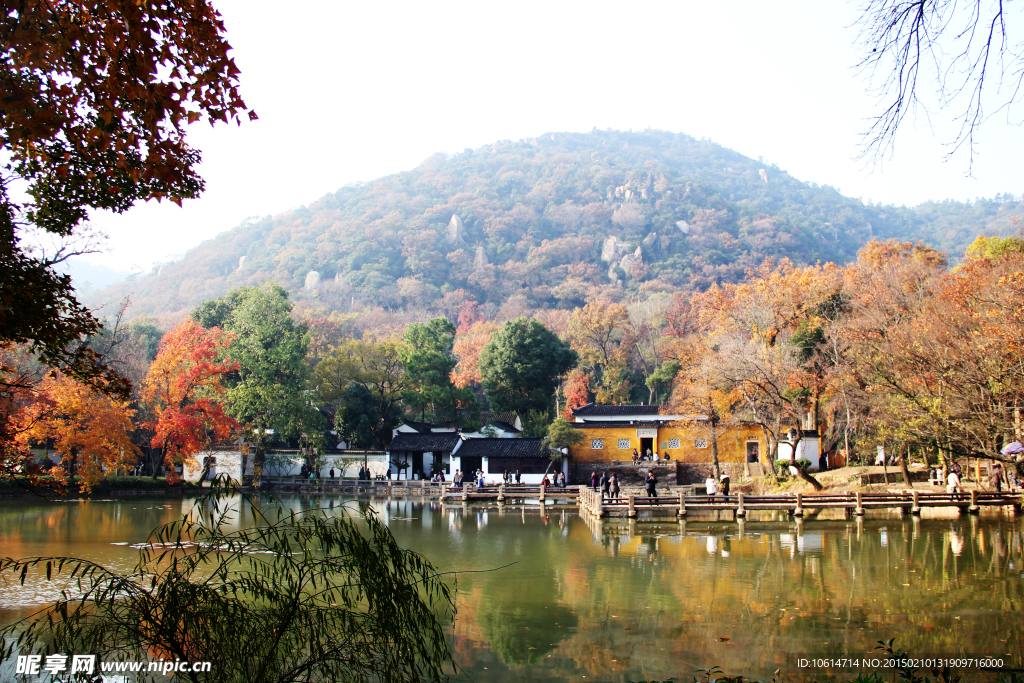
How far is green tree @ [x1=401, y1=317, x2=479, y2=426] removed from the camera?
3619cm

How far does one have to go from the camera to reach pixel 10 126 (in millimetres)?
3867

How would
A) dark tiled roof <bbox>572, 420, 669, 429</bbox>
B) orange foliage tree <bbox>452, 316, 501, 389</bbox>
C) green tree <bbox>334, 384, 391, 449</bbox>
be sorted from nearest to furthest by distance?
1. dark tiled roof <bbox>572, 420, 669, 429</bbox>
2. green tree <bbox>334, 384, 391, 449</bbox>
3. orange foliage tree <bbox>452, 316, 501, 389</bbox>

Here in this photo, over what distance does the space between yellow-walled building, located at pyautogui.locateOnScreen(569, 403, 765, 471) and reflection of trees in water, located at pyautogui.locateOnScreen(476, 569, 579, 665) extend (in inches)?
820

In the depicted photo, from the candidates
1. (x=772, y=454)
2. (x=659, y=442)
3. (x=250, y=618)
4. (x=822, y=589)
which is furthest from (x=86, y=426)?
(x=772, y=454)

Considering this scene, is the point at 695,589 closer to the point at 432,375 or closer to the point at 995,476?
the point at 995,476

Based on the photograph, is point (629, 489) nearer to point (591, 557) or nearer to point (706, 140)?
point (591, 557)

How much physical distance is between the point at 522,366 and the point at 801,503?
18017mm

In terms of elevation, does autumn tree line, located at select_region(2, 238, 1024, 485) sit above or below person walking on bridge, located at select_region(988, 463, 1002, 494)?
above

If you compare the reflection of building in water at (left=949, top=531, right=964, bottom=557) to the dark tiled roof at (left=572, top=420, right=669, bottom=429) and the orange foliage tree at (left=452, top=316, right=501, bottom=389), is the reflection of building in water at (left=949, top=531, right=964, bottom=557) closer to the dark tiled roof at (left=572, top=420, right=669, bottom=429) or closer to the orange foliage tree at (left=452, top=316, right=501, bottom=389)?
the dark tiled roof at (left=572, top=420, right=669, bottom=429)

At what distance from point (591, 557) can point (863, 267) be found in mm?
23012

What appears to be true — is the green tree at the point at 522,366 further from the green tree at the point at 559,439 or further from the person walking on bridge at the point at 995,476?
the person walking on bridge at the point at 995,476

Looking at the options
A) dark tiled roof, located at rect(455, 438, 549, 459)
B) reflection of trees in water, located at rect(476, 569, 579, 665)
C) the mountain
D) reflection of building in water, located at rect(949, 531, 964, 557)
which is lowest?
reflection of building in water, located at rect(949, 531, 964, 557)

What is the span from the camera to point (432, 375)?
3628cm

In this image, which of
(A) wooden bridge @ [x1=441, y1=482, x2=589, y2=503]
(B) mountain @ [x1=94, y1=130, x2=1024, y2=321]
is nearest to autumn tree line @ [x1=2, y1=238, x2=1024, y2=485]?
(A) wooden bridge @ [x1=441, y1=482, x2=589, y2=503]
